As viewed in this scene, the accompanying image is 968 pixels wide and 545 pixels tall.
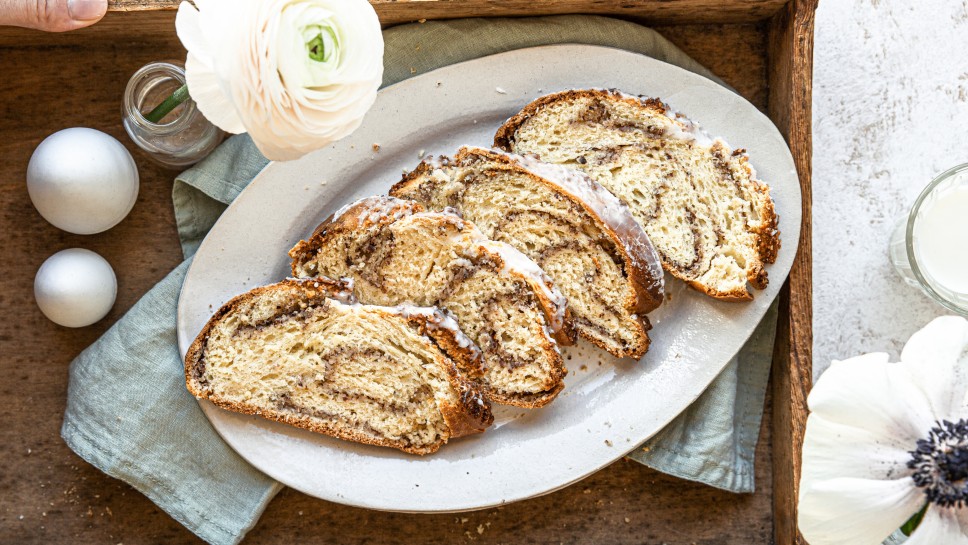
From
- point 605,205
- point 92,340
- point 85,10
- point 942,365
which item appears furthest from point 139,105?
point 942,365

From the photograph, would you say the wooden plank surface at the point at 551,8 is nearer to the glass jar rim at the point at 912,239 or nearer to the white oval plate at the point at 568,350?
the white oval plate at the point at 568,350

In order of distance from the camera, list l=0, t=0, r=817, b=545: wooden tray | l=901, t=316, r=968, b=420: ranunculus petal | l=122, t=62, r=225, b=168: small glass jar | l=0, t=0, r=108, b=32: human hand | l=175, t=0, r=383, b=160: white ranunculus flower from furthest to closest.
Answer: l=0, t=0, r=817, b=545: wooden tray
l=122, t=62, r=225, b=168: small glass jar
l=0, t=0, r=108, b=32: human hand
l=901, t=316, r=968, b=420: ranunculus petal
l=175, t=0, r=383, b=160: white ranunculus flower

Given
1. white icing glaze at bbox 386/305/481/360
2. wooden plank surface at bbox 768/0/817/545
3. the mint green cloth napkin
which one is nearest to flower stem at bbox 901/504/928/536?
wooden plank surface at bbox 768/0/817/545

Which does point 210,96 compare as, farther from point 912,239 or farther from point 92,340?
point 912,239

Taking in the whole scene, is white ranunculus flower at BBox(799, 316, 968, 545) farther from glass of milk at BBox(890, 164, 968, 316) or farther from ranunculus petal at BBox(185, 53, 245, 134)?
ranunculus petal at BBox(185, 53, 245, 134)

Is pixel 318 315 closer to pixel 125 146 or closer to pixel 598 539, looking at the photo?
pixel 125 146
